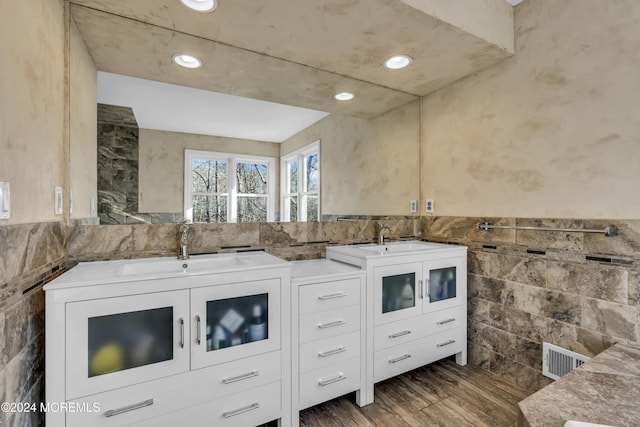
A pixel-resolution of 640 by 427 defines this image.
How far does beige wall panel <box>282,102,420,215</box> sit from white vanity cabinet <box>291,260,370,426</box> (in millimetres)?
679

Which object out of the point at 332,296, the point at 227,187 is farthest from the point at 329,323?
the point at 227,187

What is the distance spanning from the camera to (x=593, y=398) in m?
1.08

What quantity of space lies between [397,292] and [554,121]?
4.69ft

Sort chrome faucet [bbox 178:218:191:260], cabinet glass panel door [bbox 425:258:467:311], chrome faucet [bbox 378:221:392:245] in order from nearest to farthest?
1. chrome faucet [bbox 178:218:191:260]
2. cabinet glass panel door [bbox 425:258:467:311]
3. chrome faucet [bbox 378:221:392:245]

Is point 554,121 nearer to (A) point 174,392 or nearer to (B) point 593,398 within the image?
(B) point 593,398

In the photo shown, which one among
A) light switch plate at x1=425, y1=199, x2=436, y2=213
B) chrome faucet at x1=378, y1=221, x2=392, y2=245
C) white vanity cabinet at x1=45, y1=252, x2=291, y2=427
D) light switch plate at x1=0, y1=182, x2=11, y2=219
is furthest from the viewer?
light switch plate at x1=425, y1=199, x2=436, y2=213

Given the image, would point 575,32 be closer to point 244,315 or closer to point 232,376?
point 244,315

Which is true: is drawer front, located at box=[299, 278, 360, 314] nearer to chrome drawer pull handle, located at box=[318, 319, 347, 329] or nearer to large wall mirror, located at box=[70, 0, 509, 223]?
chrome drawer pull handle, located at box=[318, 319, 347, 329]

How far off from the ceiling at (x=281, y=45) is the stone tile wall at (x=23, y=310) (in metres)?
0.97

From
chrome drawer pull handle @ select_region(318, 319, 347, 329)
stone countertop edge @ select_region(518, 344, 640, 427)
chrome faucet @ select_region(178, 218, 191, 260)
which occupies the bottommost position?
stone countertop edge @ select_region(518, 344, 640, 427)

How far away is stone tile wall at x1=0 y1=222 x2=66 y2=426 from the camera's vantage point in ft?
2.99

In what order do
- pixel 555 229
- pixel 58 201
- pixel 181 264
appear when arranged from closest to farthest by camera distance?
pixel 58 201
pixel 181 264
pixel 555 229

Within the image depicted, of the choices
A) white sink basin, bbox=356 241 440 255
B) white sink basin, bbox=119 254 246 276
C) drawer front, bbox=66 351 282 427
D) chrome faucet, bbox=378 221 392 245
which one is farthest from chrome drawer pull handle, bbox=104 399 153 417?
chrome faucet, bbox=378 221 392 245

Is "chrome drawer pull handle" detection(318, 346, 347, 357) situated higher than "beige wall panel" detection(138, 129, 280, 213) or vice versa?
"beige wall panel" detection(138, 129, 280, 213)
